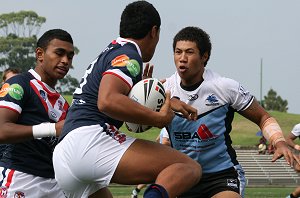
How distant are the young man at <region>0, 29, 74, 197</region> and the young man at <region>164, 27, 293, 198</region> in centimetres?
128

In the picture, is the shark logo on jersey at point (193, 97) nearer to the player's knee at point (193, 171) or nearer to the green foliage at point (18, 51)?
the player's knee at point (193, 171)

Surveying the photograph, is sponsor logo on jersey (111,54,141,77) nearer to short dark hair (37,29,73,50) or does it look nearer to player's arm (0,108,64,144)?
player's arm (0,108,64,144)

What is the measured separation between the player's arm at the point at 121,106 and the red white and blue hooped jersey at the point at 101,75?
7 centimetres

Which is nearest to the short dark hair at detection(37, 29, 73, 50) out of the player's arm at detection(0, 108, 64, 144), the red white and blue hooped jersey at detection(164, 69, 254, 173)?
the player's arm at detection(0, 108, 64, 144)

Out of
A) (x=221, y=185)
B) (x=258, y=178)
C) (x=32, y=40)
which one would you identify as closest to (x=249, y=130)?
(x=258, y=178)

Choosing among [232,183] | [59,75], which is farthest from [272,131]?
[59,75]

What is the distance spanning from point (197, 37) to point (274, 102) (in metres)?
105

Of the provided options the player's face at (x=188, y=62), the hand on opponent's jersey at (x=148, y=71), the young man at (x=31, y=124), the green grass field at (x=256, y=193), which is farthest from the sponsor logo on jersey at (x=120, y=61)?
the green grass field at (x=256, y=193)

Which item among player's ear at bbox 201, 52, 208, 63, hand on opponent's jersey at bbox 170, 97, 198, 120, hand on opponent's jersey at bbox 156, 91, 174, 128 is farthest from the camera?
player's ear at bbox 201, 52, 208, 63

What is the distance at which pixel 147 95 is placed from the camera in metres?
5.72

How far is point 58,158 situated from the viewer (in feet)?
19.3

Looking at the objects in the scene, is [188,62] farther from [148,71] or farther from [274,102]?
[274,102]

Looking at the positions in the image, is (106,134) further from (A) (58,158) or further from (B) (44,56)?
(B) (44,56)

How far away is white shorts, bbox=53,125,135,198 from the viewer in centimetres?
563
